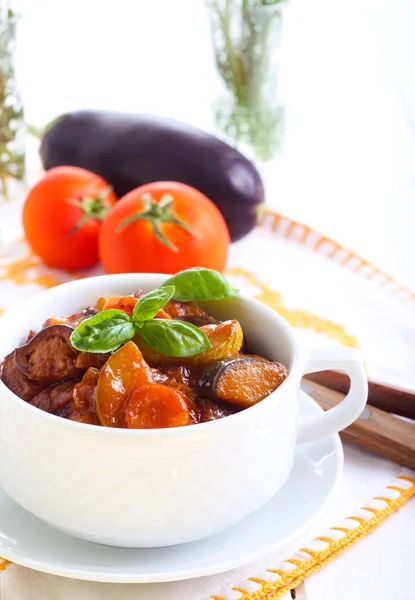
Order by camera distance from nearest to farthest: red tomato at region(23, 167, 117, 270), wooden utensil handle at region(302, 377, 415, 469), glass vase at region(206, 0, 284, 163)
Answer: wooden utensil handle at region(302, 377, 415, 469)
red tomato at region(23, 167, 117, 270)
glass vase at region(206, 0, 284, 163)

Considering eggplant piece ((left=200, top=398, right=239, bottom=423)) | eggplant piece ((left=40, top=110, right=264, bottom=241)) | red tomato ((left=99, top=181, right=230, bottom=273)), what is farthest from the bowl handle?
eggplant piece ((left=40, top=110, right=264, bottom=241))

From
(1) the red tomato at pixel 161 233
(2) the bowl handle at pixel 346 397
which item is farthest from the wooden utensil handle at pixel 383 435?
(1) the red tomato at pixel 161 233

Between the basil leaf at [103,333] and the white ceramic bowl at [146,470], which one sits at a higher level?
the basil leaf at [103,333]

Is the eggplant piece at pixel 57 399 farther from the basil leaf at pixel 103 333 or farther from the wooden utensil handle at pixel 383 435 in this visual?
the wooden utensil handle at pixel 383 435

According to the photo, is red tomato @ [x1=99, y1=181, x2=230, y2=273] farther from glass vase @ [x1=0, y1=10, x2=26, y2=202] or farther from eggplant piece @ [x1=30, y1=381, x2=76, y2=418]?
eggplant piece @ [x1=30, y1=381, x2=76, y2=418]

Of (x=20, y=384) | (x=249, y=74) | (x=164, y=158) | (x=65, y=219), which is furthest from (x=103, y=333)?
(x=249, y=74)

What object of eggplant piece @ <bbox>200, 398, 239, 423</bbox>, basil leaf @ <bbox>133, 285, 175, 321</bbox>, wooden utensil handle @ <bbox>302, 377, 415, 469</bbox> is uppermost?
basil leaf @ <bbox>133, 285, 175, 321</bbox>

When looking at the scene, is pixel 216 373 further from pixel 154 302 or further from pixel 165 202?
pixel 165 202

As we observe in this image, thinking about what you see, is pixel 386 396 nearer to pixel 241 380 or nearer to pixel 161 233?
pixel 241 380
